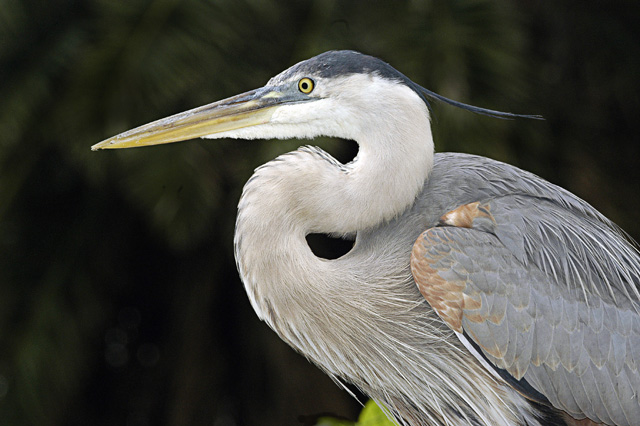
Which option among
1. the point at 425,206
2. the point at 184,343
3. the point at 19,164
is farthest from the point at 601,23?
the point at 19,164

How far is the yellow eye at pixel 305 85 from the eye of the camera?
235 cm

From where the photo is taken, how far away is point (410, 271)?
7.91 feet

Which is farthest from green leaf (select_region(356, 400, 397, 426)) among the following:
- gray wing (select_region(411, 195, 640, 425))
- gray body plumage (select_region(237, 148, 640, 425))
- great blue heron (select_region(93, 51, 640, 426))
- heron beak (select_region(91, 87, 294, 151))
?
heron beak (select_region(91, 87, 294, 151))

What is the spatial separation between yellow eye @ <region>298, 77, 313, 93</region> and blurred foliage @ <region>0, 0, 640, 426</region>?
3.77 feet

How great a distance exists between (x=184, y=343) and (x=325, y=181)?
85.5 inches

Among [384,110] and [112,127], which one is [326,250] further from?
[384,110]

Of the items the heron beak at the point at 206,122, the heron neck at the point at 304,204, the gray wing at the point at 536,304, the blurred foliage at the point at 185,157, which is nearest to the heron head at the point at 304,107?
the heron beak at the point at 206,122

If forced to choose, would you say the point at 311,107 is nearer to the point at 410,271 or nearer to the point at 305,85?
the point at 305,85

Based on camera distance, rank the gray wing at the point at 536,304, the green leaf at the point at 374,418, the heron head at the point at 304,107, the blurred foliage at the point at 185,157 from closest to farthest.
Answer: the gray wing at the point at 536,304, the heron head at the point at 304,107, the green leaf at the point at 374,418, the blurred foliage at the point at 185,157

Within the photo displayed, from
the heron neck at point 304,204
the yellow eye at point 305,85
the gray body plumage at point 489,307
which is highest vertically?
the yellow eye at point 305,85

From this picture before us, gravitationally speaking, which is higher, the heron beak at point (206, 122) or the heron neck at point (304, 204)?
the heron beak at point (206, 122)

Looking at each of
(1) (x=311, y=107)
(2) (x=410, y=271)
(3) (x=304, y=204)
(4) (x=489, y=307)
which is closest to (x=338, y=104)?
(1) (x=311, y=107)

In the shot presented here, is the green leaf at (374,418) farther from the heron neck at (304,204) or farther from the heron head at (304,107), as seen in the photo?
the heron head at (304,107)

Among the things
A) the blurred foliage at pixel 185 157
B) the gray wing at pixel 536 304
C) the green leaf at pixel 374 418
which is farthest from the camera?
the blurred foliage at pixel 185 157
